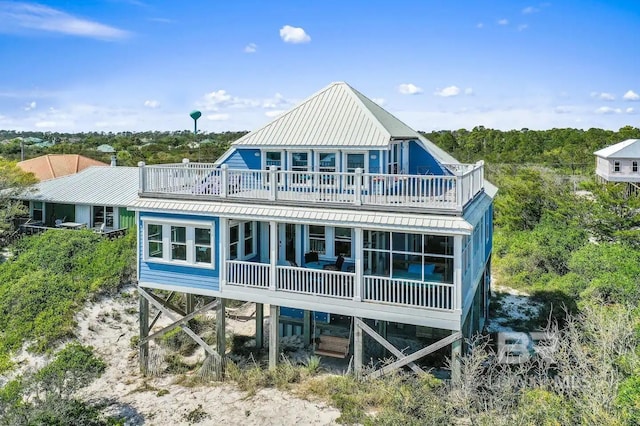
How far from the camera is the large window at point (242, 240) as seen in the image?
1540cm

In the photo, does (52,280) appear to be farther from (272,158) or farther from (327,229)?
(327,229)

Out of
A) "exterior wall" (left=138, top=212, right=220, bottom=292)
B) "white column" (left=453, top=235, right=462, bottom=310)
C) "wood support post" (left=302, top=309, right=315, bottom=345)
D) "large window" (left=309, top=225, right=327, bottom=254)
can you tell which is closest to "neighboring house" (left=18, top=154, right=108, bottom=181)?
"exterior wall" (left=138, top=212, right=220, bottom=292)

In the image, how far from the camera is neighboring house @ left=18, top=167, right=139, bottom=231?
28.8 meters

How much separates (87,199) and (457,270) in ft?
78.7

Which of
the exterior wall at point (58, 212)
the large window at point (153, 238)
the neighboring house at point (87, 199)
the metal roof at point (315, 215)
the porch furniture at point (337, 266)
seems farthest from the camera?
the exterior wall at point (58, 212)

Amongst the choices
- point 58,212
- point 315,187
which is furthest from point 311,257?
point 58,212

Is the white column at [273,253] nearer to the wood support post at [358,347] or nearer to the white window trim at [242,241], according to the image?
the white window trim at [242,241]

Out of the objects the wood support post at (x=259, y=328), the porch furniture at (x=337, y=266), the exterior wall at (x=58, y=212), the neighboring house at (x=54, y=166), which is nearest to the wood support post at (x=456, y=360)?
the porch furniture at (x=337, y=266)

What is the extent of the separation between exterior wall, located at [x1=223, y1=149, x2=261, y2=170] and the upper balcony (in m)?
0.87

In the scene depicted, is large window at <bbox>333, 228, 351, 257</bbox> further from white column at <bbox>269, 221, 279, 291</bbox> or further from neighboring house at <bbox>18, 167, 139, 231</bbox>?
neighboring house at <bbox>18, 167, 139, 231</bbox>

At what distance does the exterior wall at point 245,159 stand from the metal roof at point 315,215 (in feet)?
9.16

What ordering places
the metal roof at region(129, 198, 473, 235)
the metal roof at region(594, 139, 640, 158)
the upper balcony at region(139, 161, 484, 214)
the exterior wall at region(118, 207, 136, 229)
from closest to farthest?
the metal roof at region(129, 198, 473, 235) < the upper balcony at region(139, 161, 484, 214) < the exterior wall at region(118, 207, 136, 229) < the metal roof at region(594, 139, 640, 158)

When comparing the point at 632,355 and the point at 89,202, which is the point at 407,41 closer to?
the point at 632,355

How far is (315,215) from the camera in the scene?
13.4 meters
